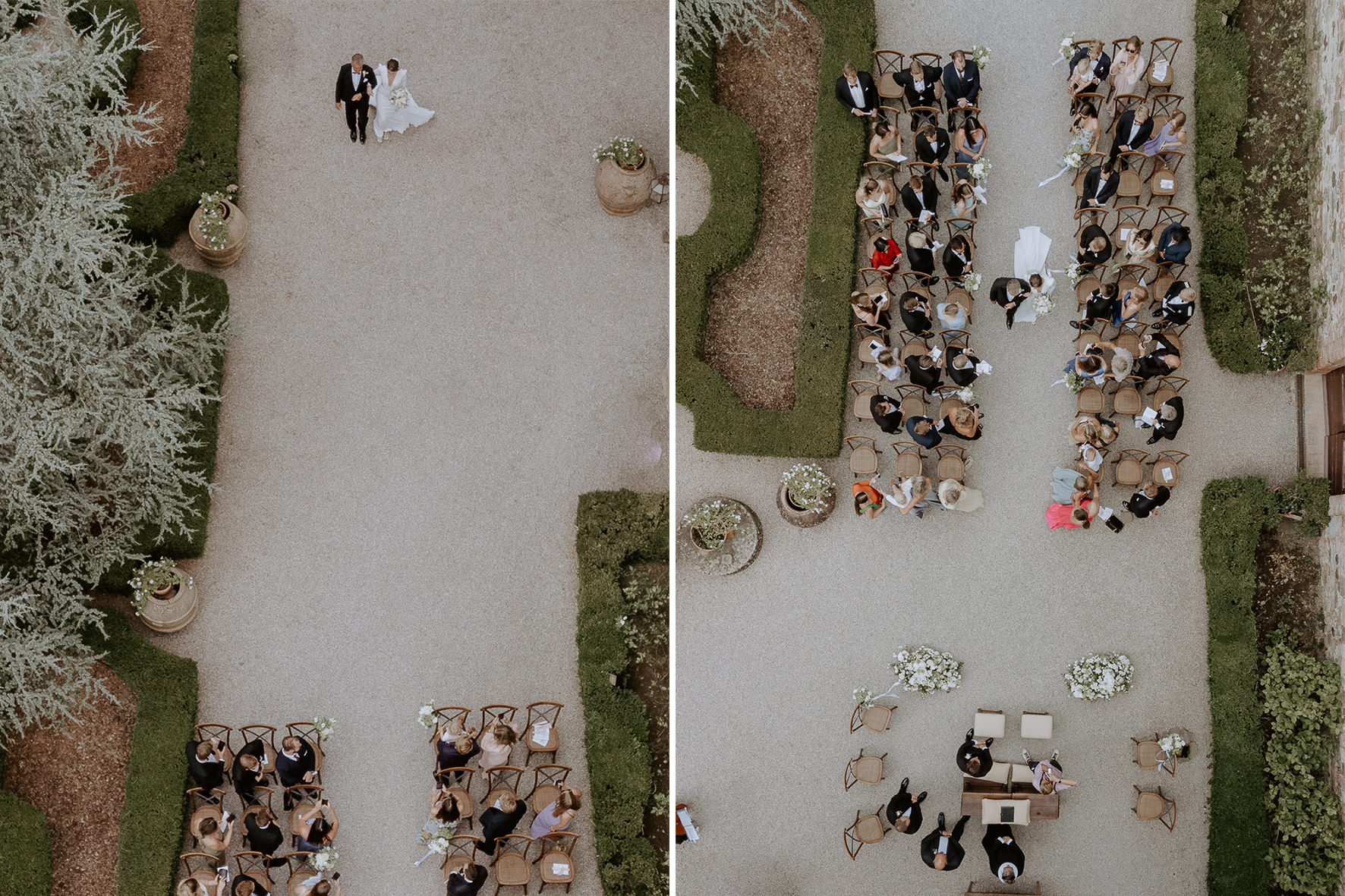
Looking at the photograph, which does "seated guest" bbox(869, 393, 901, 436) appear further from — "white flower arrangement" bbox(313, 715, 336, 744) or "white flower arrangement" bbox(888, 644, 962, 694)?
"white flower arrangement" bbox(313, 715, 336, 744)

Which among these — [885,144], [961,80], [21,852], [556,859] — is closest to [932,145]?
[885,144]

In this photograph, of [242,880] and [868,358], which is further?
[868,358]

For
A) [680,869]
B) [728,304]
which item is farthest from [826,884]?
[728,304]

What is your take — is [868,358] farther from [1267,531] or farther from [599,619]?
[1267,531]

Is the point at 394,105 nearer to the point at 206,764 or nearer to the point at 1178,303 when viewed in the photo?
the point at 206,764

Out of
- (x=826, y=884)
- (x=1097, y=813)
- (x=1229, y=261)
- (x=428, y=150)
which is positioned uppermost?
(x=428, y=150)

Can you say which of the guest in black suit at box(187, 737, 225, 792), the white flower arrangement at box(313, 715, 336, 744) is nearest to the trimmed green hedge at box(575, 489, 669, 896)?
the white flower arrangement at box(313, 715, 336, 744)

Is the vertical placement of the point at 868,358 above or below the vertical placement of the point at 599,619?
above
